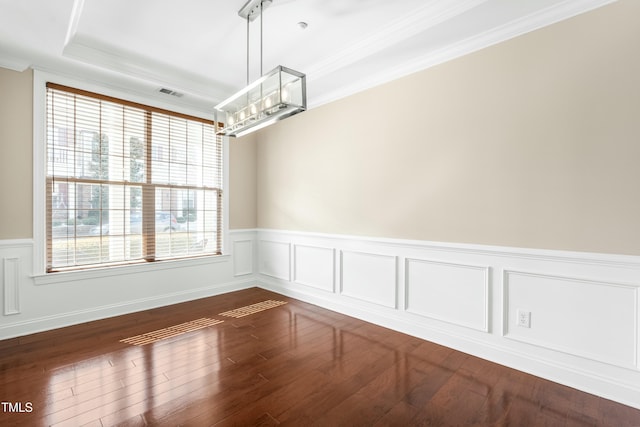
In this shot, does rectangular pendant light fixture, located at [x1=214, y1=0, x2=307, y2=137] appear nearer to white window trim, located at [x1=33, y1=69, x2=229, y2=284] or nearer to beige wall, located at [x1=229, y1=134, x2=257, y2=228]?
white window trim, located at [x1=33, y1=69, x2=229, y2=284]

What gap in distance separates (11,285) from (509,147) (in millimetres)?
4810

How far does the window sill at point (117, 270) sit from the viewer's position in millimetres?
3301

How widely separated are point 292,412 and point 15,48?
12.9 ft

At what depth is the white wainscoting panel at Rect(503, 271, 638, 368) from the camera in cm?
208

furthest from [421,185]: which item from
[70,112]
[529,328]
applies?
[70,112]

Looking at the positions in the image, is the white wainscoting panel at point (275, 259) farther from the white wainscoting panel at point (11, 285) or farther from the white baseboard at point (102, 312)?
the white wainscoting panel at point (11, 285)

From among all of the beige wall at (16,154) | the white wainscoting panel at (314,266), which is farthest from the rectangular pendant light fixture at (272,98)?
the beige wall at (16,154)

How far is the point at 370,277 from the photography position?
358 centimetres

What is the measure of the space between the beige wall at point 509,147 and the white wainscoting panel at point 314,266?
0.43m

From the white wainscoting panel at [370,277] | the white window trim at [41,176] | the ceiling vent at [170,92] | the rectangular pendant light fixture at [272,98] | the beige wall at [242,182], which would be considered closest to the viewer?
the rectangular pendant light fixture at [272,98]

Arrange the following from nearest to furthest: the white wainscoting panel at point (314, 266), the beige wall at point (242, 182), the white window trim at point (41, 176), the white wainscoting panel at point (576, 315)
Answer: the white wainscoting panel at point (576, 315) → the white window trim at point (41, 176) → the white wainscoting panel at point (314, 266) → the beige wall at point (242, 182)

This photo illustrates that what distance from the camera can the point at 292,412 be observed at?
198 centimetres

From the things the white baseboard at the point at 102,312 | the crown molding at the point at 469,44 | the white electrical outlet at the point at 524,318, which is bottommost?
the white baseboard at the point at 102,312

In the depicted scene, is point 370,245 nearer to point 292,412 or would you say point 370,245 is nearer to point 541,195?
point 541,195
